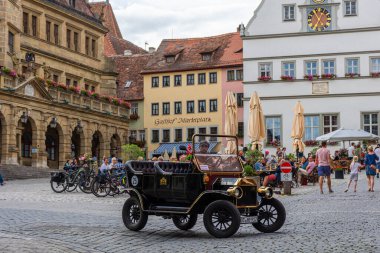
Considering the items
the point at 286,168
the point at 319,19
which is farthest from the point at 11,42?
the point at 286,168

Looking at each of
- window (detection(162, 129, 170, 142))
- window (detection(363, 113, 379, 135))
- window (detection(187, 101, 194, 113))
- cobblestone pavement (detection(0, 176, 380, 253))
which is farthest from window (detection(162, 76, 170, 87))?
cobblestone pavement (detection(0, 176, 380, 253))

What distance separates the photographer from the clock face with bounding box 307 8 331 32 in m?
52.8

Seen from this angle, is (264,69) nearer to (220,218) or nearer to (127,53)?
(127,53)

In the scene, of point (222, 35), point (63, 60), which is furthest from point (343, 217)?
point (222, 35)

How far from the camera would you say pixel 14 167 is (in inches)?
1687

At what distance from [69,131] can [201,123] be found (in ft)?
65.7

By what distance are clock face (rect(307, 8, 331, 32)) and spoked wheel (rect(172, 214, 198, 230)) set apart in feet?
132

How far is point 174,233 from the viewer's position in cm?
1362

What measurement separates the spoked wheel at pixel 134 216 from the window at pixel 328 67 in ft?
131

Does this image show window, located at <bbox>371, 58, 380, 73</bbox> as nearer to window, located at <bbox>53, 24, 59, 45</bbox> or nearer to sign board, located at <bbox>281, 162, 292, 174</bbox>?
window, located at <bbox>53, 24, 59, 45</bbox>

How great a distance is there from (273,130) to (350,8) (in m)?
9.87

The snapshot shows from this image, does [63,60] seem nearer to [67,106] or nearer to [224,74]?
[67,106]

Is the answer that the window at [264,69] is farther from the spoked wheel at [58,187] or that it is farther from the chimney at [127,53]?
the chimney at [127,53]

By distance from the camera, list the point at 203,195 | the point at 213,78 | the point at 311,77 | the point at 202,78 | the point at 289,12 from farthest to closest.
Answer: the point at 202,78
the point at 213,78
the point at 289,12
the point at 311,77
the point at 203,195
